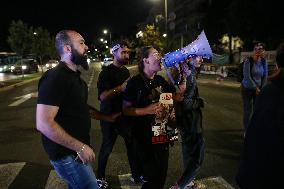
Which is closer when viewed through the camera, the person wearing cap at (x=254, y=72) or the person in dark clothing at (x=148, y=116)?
the person in dark clothing at (x=148, y=116)

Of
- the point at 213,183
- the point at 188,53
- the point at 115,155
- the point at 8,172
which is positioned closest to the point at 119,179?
the point at 213,183

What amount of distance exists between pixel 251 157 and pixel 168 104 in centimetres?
182

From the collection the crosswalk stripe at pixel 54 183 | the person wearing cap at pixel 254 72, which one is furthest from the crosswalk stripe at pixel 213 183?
the person wearing cap at pixel 254 72

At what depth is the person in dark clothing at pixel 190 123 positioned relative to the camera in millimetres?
4938

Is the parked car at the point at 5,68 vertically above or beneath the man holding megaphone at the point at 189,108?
beneath

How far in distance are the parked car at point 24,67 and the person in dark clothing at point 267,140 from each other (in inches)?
1536

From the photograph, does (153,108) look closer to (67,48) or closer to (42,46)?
(67,48)

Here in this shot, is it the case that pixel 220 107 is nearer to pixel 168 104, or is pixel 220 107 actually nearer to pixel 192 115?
pixel 192 115

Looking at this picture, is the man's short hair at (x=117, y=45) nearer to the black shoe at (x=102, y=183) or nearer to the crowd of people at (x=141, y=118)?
the crowd of people at (x=141, y=118)

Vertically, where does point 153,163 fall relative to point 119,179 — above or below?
above

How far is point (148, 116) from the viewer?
407 centimetres

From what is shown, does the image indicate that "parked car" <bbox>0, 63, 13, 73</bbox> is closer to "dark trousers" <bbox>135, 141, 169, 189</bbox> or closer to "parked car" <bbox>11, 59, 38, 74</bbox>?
"parked car" <bbox>11, 59, 38, 74</bbox>

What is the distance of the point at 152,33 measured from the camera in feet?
146

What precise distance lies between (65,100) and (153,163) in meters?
1.17
